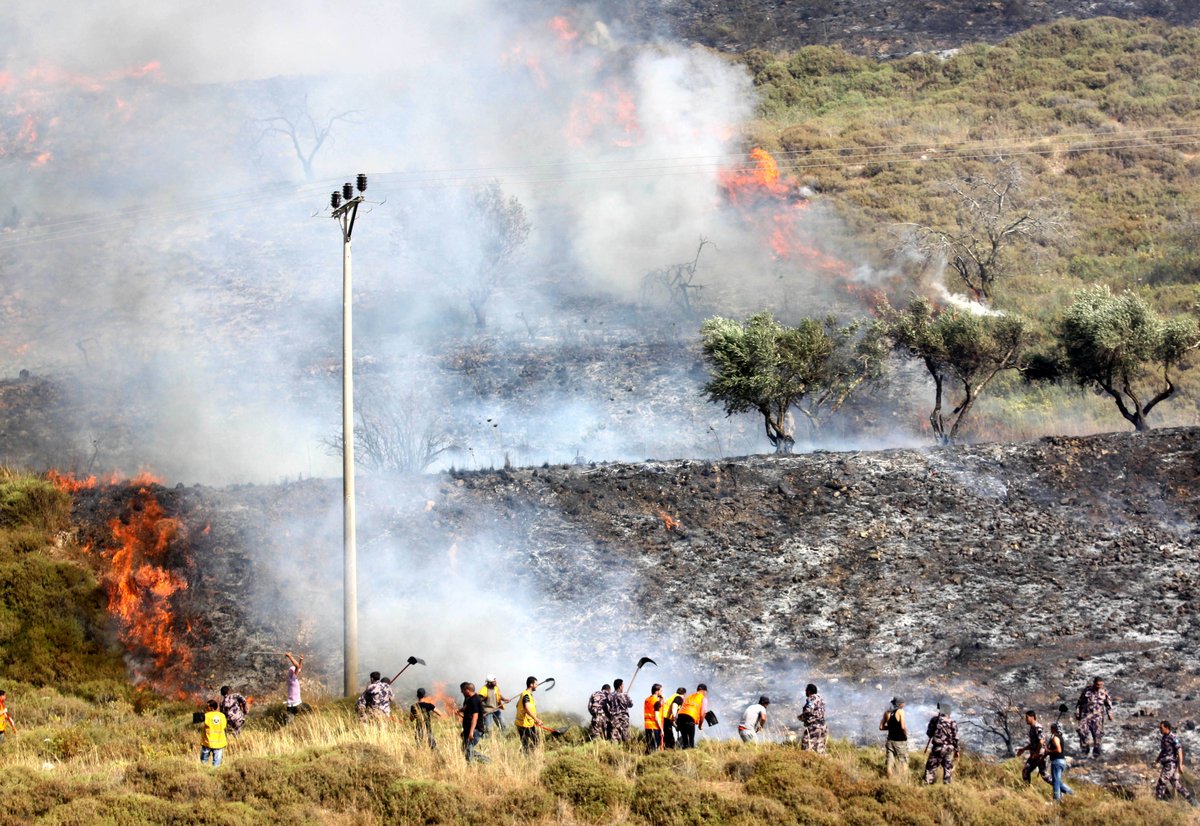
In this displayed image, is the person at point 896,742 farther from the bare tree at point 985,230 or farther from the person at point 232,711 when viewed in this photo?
the bare tree at point 985,230

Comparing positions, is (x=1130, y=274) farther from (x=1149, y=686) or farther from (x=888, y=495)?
(x=1149, y=686)

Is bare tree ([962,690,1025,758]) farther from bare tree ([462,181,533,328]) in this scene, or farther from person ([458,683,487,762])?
bare tree ([462,181,533,328])

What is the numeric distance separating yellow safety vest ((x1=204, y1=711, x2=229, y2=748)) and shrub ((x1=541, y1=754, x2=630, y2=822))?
14.7ft

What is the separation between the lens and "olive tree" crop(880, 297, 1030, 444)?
35562 mm

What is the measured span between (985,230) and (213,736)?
41.5m

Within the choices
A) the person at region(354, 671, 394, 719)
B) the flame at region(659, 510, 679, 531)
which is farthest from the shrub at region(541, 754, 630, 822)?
the flame at region(659, 510, 679, 531)

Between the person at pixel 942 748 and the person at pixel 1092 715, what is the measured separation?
9.03ft

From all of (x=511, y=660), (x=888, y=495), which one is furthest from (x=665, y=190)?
(x=511, y=660)

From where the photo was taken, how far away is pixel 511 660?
23.8m

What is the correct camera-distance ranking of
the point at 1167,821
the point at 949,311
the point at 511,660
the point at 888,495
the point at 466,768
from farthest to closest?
the point at 949,311 → the point at 888,495 → the point at 511,660 → the point at 466,768 → the point at 1167,821

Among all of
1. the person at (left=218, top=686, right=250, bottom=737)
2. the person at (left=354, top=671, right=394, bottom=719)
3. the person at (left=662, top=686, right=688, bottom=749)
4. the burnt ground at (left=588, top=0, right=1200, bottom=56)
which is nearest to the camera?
the person at (left=662, top=686, right=688, bottom=749)

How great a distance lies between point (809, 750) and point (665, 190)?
4295cm

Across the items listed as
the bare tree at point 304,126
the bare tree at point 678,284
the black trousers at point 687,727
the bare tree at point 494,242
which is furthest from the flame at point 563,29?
the black trousers at point 687,727

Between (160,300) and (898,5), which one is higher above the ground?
(898,5)
